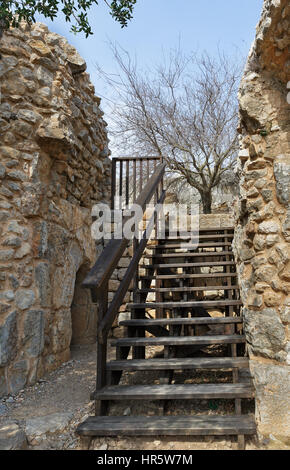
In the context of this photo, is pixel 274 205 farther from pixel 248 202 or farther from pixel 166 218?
pixel 166 218

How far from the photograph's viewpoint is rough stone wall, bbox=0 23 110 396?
3039 millimetres

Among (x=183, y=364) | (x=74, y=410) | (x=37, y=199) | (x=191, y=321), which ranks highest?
(x=37, y=199)

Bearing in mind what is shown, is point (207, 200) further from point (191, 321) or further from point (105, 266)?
point (105, 266)

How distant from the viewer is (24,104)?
333cm

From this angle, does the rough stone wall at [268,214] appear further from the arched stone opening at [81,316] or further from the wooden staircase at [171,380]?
the arched stone opening at [81,316]

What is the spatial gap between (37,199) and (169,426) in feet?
7.75

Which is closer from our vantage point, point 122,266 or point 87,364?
point 87,364

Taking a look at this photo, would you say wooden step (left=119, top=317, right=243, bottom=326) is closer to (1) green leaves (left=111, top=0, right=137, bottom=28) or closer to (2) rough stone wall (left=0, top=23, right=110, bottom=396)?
(2) rough stone wall (left=0, top=23, right=110, bottom=396)

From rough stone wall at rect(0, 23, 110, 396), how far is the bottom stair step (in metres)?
1.17

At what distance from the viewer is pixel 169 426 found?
2.04 meters

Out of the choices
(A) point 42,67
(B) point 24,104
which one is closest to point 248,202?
(B) point 24,104

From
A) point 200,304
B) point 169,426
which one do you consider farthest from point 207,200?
point 169,426

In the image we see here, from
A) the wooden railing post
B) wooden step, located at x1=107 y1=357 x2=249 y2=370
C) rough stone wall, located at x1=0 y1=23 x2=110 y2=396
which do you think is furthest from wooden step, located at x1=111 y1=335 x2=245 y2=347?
rough stone wall, located at x1=0 y1=23 x2=110 y2=396

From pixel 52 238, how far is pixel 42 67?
183 centimetres
